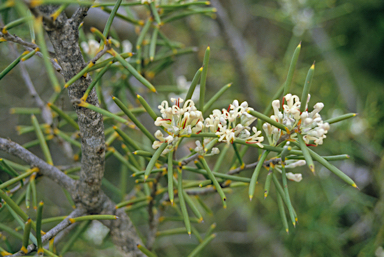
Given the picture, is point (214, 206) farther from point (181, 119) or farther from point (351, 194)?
point (181, 119)

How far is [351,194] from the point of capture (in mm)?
1111

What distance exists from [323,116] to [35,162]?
47.7 inches

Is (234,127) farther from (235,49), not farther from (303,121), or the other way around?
(235,49)

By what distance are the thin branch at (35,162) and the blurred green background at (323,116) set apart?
360 millimetres

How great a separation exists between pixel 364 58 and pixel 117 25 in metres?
1.25

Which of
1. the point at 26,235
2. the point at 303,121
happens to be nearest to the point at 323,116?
the point at 303,121

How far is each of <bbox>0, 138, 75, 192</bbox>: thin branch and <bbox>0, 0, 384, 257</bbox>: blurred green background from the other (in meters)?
0.36

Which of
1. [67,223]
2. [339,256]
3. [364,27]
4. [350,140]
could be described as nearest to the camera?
[67,223]

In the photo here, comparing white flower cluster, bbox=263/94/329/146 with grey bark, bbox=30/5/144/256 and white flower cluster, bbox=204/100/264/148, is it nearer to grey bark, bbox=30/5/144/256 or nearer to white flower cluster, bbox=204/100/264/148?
white flower cluster, bbox=204/100/264/148

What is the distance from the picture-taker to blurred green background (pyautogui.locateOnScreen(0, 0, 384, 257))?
108cm

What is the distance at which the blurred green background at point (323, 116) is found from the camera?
1085 millimetres

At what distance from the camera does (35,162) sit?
0.58 metres

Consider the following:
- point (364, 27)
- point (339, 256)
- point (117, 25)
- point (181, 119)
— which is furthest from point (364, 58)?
point (181, 119)

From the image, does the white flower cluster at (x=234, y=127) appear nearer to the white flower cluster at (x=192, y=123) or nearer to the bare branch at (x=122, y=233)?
the white flower cluster at (x=192, y=123)
